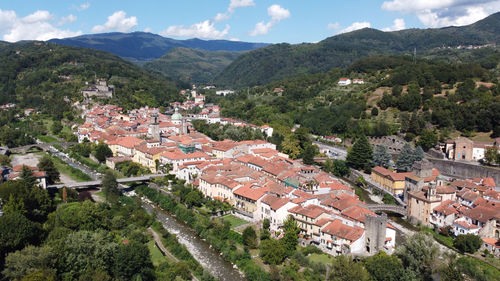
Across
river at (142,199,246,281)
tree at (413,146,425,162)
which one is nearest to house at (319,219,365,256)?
river at (142,199,246,281)

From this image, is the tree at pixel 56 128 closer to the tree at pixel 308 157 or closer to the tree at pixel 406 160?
the tree at pixel 308 157

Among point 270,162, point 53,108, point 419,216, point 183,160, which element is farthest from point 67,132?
point 419,216

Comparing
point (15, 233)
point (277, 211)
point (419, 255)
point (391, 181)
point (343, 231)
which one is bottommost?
point (391, 181)

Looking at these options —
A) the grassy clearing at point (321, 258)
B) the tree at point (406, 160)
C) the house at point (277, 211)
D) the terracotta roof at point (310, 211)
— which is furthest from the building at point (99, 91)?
the grassy clearing at point (321, 258)

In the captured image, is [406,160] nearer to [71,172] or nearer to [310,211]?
[310,211]

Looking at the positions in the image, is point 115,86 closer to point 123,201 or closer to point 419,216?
point 123,201

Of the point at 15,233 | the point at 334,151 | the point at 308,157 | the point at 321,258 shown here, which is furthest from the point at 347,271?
the point at 334,151
